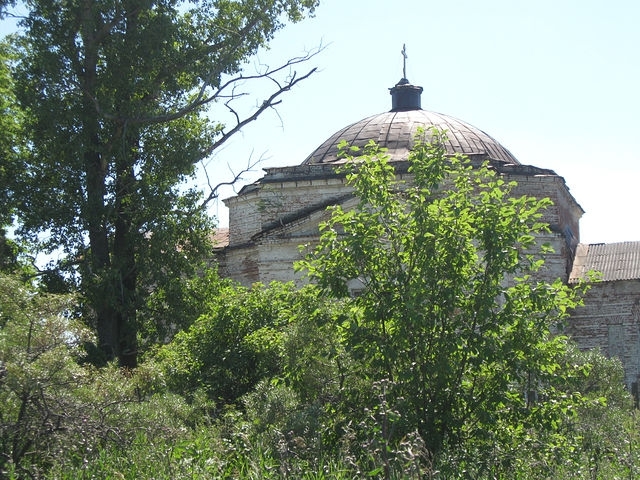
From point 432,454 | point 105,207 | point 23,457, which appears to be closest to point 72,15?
point 105,207

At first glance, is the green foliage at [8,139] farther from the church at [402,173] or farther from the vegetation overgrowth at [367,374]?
the church at [402,173]

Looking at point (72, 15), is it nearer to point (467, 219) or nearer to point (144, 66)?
point (144, 66)

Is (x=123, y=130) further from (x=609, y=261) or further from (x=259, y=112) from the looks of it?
(x=609, y=261)

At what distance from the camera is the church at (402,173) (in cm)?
2256

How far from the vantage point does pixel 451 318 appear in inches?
395

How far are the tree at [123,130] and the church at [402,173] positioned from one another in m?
3.69

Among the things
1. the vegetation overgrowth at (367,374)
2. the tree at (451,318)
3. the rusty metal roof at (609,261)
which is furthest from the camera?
the rusty metal roof at (609,261)

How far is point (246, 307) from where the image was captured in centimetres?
1523

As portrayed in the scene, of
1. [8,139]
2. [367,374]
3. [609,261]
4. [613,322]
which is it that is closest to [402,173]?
[609,261]

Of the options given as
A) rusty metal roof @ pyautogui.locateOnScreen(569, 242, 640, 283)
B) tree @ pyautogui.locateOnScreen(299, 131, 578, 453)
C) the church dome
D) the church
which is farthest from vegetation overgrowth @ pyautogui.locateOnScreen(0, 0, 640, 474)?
the church dome

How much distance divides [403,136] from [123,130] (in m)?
9.58

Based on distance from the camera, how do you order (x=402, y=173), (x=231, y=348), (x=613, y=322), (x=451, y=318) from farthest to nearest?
(x=613, y=322) < (x=402, y=173) < (x=231, y=348) < (x=451, y=318)

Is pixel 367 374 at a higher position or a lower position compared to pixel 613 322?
lower

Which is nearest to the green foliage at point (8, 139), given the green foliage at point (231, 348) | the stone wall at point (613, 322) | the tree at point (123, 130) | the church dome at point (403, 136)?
the tree at point (123, 130)
